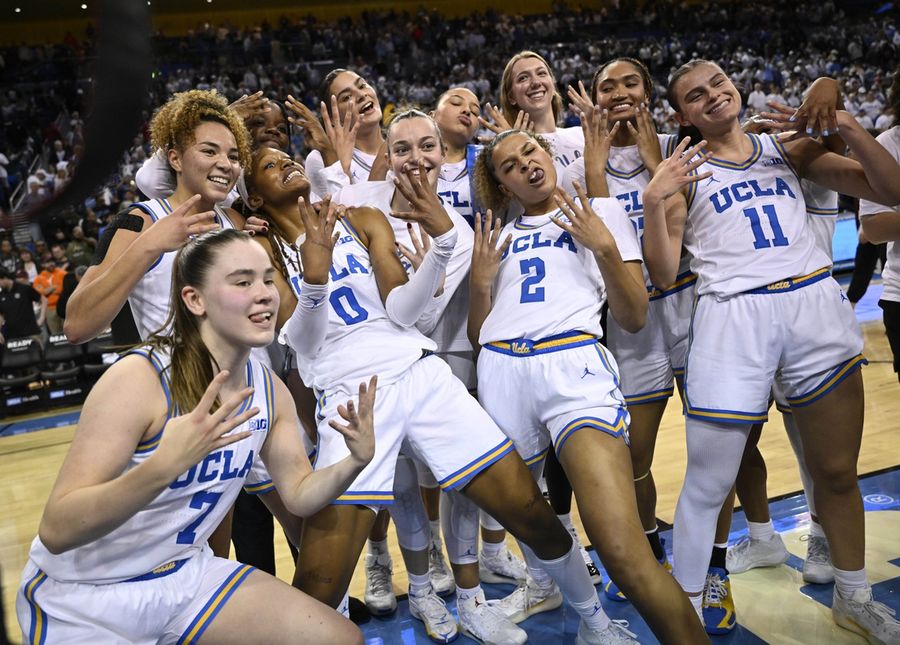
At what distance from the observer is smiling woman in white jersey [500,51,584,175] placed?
3.89 m

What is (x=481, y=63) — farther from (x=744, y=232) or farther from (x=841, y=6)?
(x=744, y=232)

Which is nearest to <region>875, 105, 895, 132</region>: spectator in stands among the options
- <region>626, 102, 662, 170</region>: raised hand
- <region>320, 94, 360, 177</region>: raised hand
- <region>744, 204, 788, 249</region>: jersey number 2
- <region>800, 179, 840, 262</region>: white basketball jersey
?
<region>800, 179, 840, 262</region>: white basketball jersey

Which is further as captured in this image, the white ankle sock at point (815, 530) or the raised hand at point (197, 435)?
the white ankle sock at point (815, 530)

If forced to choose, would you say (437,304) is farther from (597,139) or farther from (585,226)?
(597,139)

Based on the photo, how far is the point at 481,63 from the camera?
21.3 m

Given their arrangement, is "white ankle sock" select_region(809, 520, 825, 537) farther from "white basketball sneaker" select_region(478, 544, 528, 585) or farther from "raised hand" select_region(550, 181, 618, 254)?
"raised hand" select_region(550, 181, 618, 254)

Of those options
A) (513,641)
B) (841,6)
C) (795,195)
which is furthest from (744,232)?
(841,6)

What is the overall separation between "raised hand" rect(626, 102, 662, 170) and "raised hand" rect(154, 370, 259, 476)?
1.99 m

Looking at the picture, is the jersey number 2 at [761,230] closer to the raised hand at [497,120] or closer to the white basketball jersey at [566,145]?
the white basketball jersey at [566,145]

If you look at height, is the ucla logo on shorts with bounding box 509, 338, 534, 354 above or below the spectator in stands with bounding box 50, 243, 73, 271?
above

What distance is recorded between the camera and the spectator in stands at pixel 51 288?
9969 mm

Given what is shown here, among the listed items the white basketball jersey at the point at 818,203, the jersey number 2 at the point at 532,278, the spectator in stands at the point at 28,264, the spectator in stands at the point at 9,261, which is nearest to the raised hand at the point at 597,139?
the jersey number 2 at the point at 532,278

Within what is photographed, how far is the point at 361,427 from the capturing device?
2289 mm

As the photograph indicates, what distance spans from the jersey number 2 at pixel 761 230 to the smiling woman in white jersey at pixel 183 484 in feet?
5.22
